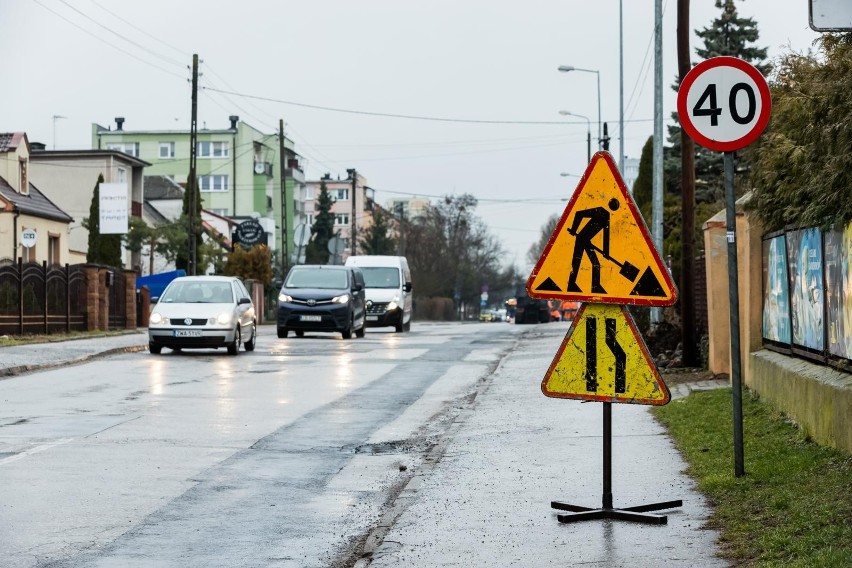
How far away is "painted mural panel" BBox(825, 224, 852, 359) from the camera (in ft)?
32.7

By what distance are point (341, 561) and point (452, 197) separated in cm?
10822

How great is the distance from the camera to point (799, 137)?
10.7 meters

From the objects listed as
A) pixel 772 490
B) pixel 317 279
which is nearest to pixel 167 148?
pixel 317 279

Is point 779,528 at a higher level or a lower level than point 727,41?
lower

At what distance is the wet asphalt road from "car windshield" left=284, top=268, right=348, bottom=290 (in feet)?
38.3

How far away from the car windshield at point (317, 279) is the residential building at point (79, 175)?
34.7m

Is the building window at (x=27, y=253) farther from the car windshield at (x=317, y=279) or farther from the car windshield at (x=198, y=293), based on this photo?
the car windshield at (x=198, y=293)

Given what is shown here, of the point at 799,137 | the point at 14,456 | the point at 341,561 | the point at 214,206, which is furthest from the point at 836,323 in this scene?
the point at 214,206

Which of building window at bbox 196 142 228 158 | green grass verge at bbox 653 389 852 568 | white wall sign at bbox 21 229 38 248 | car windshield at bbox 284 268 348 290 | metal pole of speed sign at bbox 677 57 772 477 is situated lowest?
green grass verge at bbox 653 389 852 568

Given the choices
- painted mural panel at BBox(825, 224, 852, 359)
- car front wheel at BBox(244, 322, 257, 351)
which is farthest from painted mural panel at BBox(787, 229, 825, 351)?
car front wheel at BBox(244, 322, 257, 351)

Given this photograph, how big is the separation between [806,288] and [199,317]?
16.4 metres

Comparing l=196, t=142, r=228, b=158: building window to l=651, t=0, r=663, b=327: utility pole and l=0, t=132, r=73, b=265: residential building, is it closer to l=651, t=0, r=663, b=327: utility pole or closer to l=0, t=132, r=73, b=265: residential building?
l=0, t=132, r=73, b=265: residential building

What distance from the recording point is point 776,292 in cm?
1366

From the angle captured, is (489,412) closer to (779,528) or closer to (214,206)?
(779,528)
